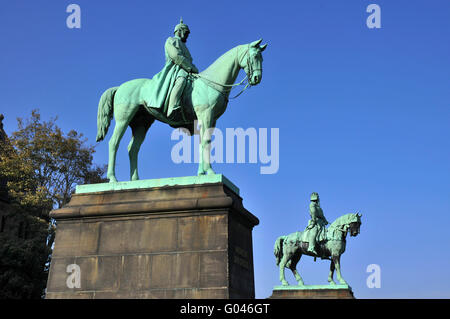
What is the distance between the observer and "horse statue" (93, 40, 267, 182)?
9.91 m

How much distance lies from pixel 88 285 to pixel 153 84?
447cm

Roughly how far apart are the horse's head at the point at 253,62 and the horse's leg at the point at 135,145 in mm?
2868

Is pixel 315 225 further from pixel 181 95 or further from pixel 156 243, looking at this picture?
pixel 156 243

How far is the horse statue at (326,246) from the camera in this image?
22344 mm

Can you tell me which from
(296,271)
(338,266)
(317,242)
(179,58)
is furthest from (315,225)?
Answer: (179,58)

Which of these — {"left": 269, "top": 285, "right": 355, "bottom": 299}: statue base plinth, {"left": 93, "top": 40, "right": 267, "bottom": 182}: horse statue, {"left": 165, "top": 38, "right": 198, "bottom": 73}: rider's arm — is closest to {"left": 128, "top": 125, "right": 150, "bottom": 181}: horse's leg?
{"left": 93, "top": 40, "right": 267, "bottom": 182}: horse statue

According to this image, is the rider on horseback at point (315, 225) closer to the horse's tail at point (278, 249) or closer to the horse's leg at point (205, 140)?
the horse's tail at point (278, 249)

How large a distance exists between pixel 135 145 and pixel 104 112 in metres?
1.07

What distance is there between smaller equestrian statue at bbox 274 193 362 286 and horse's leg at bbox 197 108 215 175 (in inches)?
566

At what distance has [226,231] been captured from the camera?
838 centimetres

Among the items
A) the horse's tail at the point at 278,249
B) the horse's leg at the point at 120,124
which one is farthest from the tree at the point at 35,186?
the horse's leg at the point at 120,124

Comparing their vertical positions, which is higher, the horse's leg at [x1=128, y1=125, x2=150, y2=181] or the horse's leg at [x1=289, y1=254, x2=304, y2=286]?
the horse's leg at [x1=128, y1=125, x2=150, y2=181]

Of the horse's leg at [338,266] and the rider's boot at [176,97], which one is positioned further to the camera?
the horse's leg at [338,266]

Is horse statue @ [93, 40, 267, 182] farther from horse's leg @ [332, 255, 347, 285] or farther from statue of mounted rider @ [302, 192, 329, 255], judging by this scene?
horse's leg @ [332, 255, 347, 285]
